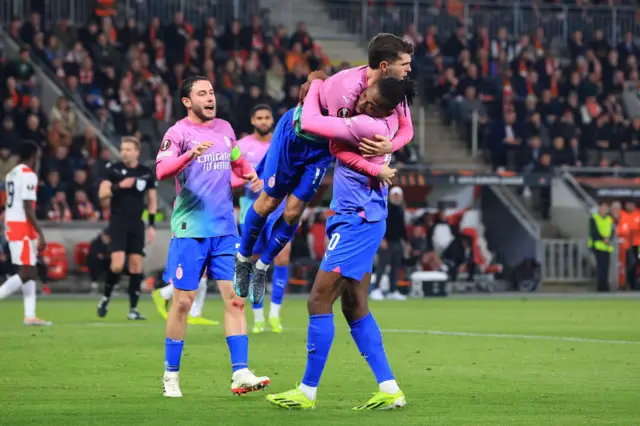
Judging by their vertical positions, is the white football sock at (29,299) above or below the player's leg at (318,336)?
below

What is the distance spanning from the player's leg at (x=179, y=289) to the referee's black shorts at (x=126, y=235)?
28.4 ft

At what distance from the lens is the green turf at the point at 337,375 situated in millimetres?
8602

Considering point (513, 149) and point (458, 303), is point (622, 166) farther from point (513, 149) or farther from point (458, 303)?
point (458, 303)

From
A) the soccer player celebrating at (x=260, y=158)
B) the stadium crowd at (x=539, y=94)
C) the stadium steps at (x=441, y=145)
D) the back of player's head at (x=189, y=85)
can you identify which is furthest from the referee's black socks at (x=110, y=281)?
the stadium steps at (x=441, y=145)

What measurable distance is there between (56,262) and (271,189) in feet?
58.5

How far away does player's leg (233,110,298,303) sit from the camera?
31.6ft

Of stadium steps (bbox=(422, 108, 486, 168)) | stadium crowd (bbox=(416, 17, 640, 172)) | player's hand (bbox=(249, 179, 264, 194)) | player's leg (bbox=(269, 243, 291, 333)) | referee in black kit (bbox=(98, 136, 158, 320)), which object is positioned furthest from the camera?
stadium steps (bbox=(422, 108, 486, 168))

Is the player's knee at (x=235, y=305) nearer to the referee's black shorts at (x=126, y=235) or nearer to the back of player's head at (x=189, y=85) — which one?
the back of player's head at (x=189, y=85)

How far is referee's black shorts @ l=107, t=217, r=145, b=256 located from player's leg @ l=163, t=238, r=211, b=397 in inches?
340

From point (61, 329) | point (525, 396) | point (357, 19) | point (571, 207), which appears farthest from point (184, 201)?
point (357, 19)

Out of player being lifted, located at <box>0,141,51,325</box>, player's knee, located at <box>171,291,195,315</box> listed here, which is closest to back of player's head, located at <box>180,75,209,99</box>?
player's knee, located at <box>171,291,195,315</box>

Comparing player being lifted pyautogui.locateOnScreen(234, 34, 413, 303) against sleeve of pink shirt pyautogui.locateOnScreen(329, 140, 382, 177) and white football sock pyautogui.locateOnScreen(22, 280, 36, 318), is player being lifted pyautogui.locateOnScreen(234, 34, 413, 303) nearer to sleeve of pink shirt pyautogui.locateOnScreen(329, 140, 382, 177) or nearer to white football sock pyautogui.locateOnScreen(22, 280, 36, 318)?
sleeve of pink shirt pyautogui.locateOnScreen(329, 140, 382, 177)

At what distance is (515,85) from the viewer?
36.3 m

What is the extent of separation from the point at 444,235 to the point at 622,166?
21.4ft
